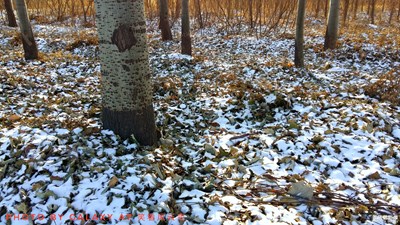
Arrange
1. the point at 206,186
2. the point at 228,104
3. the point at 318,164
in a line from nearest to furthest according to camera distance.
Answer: the point at 206,186 < the point at 318,164 < the point at 228,104

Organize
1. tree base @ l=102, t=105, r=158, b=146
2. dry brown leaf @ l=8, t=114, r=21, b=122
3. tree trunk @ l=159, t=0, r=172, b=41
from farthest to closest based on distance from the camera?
tree trunk @ l=159, t=0, r=172, b=41, dry brown leaf @ l=8, t=114, r=21, b=122, tree base @ l=102, t=105, r=158, b=146

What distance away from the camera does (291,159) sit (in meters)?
2.96

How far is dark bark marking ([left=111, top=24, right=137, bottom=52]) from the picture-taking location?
2.65 metres

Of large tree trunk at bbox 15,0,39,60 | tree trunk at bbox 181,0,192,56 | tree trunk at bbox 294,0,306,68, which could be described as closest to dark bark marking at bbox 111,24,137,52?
tree trunk at bbox 294,0,306,68

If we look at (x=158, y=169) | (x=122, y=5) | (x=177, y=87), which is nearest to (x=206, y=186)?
(x=158, y=169)

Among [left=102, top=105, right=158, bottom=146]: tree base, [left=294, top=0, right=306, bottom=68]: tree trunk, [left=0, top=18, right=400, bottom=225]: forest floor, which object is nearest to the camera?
[left=0, top=18, right=400, bottom=225]: forest floor

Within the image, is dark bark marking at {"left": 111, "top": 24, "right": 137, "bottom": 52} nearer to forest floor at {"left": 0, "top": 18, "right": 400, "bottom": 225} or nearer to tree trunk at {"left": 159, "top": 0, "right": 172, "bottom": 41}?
forest floor at {"left": 0, "top": 18, "right": 400, "bottom": 225}

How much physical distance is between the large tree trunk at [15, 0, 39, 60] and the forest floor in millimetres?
1534

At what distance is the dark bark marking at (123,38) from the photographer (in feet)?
8.68

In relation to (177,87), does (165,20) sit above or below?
above

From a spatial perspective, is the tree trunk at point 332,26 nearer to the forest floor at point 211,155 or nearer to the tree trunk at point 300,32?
the tree trunk at point 300,32

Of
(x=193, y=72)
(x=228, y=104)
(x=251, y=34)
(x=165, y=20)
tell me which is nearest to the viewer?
(x=228, y=104)

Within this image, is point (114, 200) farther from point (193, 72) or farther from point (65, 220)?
point (193, 72)

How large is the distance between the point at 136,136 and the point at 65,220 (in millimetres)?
1101
